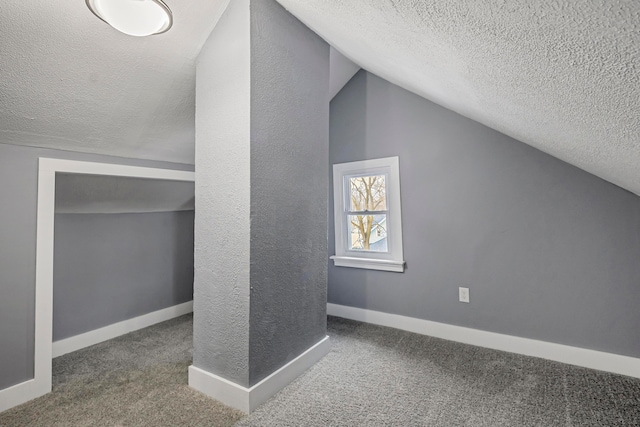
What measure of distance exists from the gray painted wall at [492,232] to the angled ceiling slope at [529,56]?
0.56m

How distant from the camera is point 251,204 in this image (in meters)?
1.67

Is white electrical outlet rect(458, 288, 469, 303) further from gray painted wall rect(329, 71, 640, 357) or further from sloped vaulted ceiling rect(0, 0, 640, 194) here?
sloped vaulted ceiling rect(0, 0, 640, 194)

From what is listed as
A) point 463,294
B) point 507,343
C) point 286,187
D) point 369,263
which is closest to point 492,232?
point 463,294

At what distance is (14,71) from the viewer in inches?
58.4

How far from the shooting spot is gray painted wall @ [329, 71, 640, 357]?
2.08m

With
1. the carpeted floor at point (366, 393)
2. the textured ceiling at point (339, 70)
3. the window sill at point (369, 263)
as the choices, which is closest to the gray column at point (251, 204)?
the carpeted floor at point (366, 393)

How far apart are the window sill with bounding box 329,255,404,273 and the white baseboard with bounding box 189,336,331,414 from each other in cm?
114

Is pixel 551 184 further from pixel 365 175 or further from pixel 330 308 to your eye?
pixel 330 308

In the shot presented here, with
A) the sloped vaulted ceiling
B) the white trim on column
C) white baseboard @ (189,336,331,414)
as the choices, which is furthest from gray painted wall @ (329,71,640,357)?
the white trim on column

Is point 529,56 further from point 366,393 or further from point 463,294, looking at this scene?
point 463,294

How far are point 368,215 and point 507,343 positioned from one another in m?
1.48

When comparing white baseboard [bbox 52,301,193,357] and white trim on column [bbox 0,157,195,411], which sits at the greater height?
white trim on column [bbox 0,157,195,411]

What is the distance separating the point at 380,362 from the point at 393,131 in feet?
6.09

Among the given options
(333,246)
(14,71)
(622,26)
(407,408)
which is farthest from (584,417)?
(14,71)
